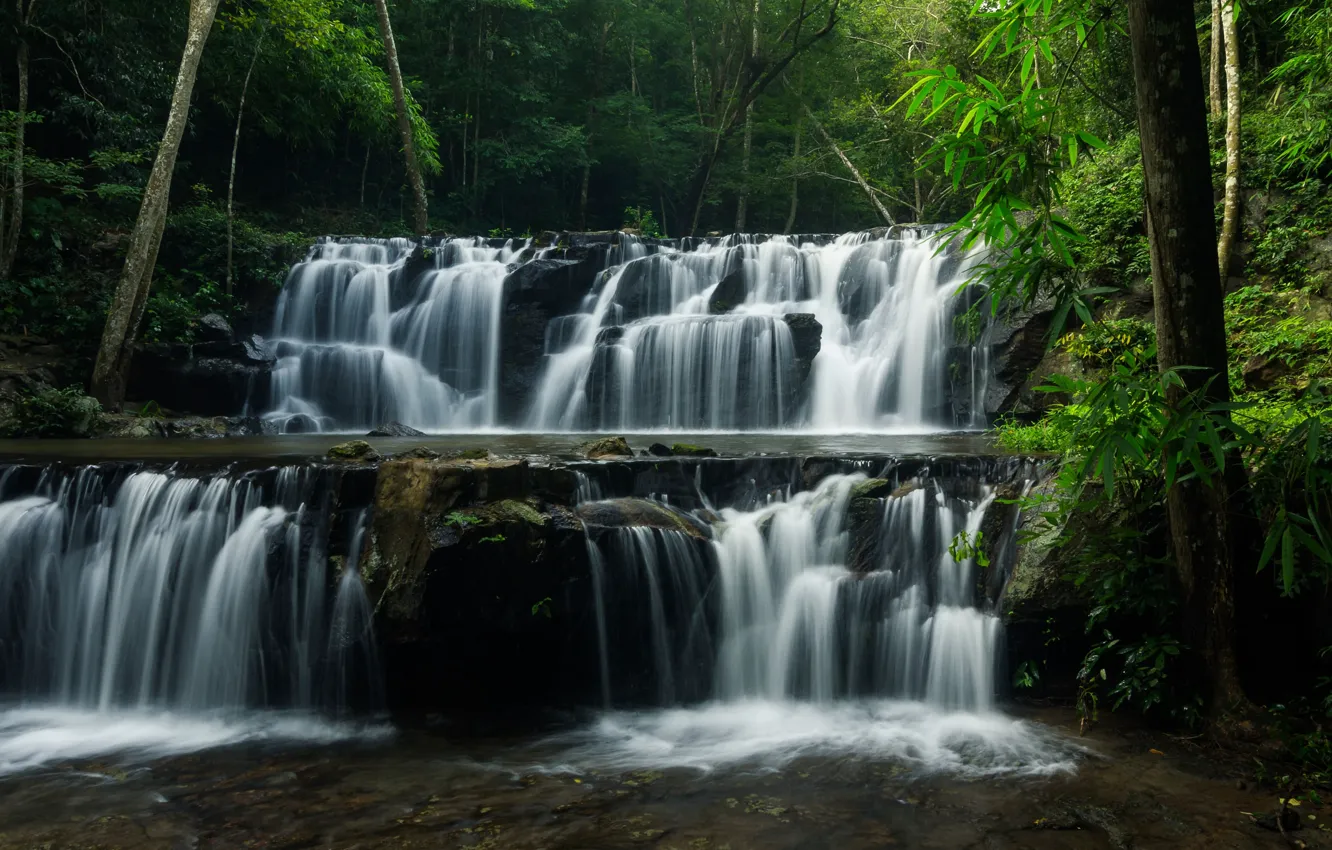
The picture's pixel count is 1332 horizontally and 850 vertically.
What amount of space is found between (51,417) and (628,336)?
322 inches

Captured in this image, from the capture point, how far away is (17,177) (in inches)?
551

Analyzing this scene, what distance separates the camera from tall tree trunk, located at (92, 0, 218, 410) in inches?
523

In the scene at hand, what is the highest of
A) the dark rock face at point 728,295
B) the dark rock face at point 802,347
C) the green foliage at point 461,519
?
the dark rock face at point 728,295

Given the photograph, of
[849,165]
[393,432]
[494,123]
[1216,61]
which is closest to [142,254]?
[393,432]

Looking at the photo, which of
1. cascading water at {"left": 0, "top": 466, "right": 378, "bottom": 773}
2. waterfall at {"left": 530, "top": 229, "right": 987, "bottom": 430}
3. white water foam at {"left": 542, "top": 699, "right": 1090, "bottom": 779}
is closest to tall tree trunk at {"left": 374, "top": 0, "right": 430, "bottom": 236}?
waterfall at {"left": 530, "top": 229, "right": 987, "bottom": 430}

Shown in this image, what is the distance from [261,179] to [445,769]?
2270cm

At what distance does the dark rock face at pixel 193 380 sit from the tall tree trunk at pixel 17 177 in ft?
9.06

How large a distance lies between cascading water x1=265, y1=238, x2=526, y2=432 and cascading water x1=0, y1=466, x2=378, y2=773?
276 inches

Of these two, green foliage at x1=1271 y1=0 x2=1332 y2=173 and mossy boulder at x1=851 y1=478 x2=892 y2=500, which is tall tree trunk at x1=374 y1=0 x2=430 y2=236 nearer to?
mossy boulder at x1=851 y1=478 x2=892 y2=500

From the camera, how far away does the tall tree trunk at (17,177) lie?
13922mm

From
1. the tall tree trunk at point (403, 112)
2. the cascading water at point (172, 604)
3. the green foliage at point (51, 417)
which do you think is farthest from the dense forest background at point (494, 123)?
the cascading water at point (172, 604)

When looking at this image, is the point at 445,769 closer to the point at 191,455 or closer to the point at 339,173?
the point at 191,455

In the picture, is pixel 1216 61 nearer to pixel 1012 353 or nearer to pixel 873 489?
pixel 1012 353

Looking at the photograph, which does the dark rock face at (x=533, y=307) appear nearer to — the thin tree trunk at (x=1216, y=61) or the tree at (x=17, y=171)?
the tree at (x=17, y=171)
